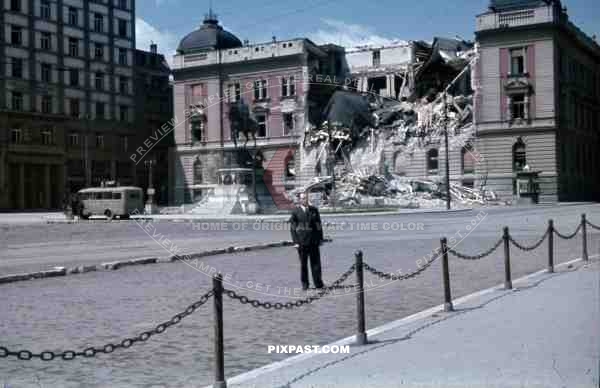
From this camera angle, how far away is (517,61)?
206ft

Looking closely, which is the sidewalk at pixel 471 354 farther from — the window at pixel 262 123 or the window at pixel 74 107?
the window at pixel 74 107

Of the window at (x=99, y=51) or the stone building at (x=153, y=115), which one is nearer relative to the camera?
the window at (x=99, y=51)

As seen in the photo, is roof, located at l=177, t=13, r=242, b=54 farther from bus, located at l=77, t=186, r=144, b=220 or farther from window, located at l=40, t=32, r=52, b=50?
bus, located at l=77, t=186, r=144, b=220

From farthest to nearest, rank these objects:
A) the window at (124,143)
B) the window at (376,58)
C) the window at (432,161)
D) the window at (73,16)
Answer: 1. the window at (124,143)
2. the window at (376,58)
3. the window at (73,16)
4. the window at (432,161)

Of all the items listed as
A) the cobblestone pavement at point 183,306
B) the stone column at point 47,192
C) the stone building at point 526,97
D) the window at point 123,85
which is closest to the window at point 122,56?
the window at point 123,85

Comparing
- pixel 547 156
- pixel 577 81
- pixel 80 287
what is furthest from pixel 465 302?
pixel 577 81

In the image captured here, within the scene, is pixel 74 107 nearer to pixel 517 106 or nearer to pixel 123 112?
pixel 123 112

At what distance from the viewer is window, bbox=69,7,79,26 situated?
72250 mm

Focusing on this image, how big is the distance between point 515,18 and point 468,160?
40.2 ft

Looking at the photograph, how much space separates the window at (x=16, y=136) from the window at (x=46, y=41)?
27.4 ft

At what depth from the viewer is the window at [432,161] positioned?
212ft

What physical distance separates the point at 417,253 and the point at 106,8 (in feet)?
207

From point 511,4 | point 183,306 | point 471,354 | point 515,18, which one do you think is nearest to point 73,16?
point 511,4

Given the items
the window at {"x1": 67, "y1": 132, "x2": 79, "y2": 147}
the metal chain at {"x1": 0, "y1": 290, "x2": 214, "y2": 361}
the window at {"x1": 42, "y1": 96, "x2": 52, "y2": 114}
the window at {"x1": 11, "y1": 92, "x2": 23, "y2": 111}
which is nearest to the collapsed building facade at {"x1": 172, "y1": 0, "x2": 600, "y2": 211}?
the window at {"x1": 67, "y1": 132, "x2": 79, "y2": 147}
